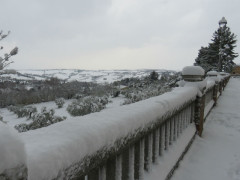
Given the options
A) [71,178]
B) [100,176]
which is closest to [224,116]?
[100,176]

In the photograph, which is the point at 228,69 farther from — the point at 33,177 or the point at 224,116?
the point at 33,177

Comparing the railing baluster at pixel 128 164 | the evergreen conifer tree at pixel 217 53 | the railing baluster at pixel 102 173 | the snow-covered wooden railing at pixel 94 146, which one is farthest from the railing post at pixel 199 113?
the evergreen conifer tree at pixel 217 53

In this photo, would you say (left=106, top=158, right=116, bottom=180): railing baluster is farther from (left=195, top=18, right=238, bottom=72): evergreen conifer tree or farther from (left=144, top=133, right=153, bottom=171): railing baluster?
(left=195, top=18, right=238, bottom=72): evergreen conifer tree

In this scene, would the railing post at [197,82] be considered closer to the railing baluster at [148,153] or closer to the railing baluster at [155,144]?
the railing baluster at [155,144]

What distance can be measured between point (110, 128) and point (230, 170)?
100 inches

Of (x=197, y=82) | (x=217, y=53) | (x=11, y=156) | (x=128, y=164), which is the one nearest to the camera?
(x=11, y=156)

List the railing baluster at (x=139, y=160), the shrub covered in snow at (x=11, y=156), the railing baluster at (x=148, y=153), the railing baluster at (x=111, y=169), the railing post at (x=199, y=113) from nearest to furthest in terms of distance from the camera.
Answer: the shrub covered in snow at (x=11, y=156) → the railing baluster at (x=111, y=169) → the railing baluster at (x=139, y=160) → the railing baluster at (x=148, y=153) → the railing post at (x=199, y=113)

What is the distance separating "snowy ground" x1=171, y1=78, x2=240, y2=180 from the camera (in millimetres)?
3011

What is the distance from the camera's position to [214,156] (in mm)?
3654

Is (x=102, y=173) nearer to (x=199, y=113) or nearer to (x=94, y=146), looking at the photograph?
(x=94, y=146)

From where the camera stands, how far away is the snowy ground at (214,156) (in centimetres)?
301

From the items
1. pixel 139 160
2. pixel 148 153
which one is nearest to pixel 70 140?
pixel 139 160

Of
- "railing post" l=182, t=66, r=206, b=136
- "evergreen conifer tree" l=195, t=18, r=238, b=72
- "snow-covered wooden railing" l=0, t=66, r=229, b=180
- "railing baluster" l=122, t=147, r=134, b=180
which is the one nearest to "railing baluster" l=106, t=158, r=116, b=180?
"snow-covered wooden railing" l=0, t=66, r=229, b=180

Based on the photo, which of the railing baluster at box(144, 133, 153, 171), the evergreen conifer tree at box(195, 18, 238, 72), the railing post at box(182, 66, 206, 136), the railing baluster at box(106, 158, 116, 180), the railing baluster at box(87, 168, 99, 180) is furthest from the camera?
the evergreen conifer tree at box(195, 18, 238, 72)
